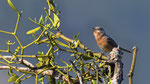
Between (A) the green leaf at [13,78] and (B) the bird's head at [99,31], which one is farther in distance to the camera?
(B) the bird's head at [99,31]

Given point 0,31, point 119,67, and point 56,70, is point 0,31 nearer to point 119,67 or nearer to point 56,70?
point 56,70

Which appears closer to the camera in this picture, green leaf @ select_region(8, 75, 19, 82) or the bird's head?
green leaf @ select_region(8, 75, 19, 82)

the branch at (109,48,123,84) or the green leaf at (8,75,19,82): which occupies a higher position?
the branch at (109,48,123,84)

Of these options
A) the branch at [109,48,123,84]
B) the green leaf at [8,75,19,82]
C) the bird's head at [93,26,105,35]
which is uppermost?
the bird's head at [93,26,105,35]

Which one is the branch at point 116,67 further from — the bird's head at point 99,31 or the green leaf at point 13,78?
the bird's head at point 99,31

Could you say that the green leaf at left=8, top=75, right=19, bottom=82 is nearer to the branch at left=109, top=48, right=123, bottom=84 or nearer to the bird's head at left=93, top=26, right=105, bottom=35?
the branch at left=109, top=48, right=123, bottom=84

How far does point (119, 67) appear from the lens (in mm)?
1053

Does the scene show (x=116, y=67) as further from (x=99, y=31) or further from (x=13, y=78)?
(x=99, y=31)

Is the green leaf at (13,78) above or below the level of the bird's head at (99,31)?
below

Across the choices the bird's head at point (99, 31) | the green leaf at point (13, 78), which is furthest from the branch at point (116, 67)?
the bird's head at point (99, 31)

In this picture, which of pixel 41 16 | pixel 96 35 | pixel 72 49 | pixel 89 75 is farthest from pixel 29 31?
pixel 96 35

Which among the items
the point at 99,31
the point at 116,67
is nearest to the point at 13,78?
the point at 116,67

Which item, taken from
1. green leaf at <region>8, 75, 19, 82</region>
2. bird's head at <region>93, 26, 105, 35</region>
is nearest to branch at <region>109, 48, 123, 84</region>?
green leaf at <region>8, 75, 19, 82</region>

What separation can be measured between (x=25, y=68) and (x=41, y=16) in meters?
0.23
